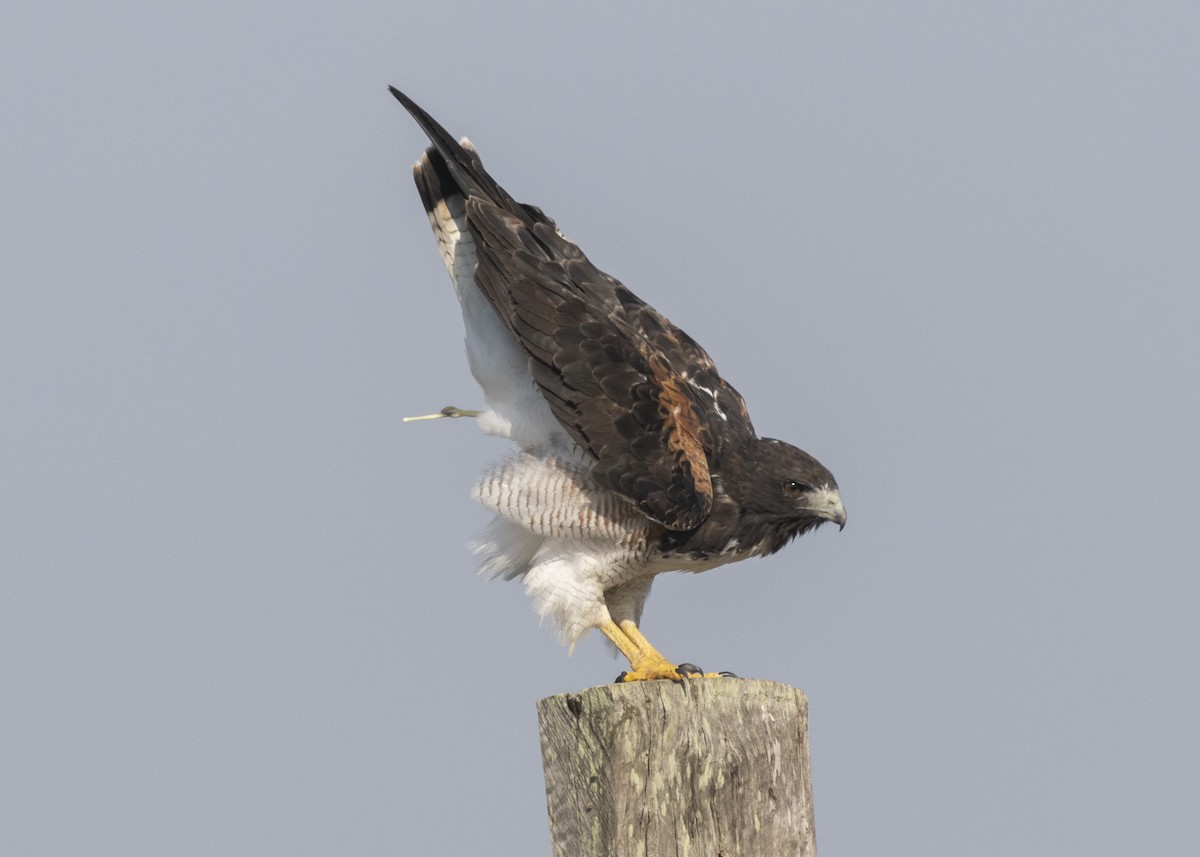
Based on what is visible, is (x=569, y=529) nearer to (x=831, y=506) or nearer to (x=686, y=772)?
(x=831, y=506)

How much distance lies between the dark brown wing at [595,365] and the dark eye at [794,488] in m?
0.48

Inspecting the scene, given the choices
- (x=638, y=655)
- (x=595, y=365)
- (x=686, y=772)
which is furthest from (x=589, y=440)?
(x=686, y=772)

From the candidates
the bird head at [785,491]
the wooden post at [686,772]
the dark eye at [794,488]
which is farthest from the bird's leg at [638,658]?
the wooden post at [686,772]

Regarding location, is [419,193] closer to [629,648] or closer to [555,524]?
[555,524]

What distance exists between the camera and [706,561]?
9.14 metres

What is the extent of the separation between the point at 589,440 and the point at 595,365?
1.43ft

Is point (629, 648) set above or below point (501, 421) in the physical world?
below

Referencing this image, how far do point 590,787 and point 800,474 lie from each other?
10.6 feet

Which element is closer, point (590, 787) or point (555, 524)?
point (590, 787)

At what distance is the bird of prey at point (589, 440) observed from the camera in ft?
28.2

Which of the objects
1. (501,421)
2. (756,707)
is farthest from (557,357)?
(756,707)

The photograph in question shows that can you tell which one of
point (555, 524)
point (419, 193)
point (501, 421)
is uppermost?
point (419, 193)

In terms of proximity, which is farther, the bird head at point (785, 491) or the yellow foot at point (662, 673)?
the bird head at point (785, 491)

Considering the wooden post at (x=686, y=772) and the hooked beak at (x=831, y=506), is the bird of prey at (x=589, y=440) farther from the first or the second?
the wooden post at (x=686, y=772)
